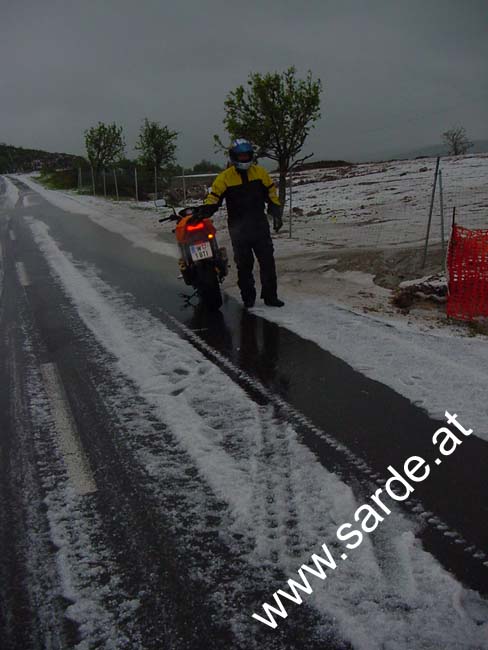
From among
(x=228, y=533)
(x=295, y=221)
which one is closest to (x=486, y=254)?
(x=228, y=533)

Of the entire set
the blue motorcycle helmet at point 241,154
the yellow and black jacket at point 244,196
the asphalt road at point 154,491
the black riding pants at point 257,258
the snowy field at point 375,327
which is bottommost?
the asphalt road at point 154,491

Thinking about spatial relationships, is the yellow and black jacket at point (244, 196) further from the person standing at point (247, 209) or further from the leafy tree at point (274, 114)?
the leafy tree at point (274, 114)

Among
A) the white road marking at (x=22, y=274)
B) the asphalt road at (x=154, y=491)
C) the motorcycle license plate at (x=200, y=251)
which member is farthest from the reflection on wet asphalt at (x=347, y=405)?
the white road marking at (x=22, y=274)

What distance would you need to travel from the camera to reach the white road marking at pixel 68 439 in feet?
10.2

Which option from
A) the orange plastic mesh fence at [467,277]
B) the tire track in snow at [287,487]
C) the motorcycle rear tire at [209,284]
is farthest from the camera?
the motorcycle rear tire at [209,284]

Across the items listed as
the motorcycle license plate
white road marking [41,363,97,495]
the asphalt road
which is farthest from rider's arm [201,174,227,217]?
white road marking [41,363,97,495]

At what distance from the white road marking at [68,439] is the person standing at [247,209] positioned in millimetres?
2791

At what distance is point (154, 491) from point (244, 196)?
430 centimetres

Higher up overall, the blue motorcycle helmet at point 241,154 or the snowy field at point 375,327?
the blue motorcycle helmet at point 241,154

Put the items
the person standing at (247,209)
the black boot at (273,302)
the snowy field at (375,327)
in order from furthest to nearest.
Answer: the black boot at (273,302) < the person standing at (247,209) < the snowy field at (375,327)

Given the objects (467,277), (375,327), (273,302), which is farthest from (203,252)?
(467,277)

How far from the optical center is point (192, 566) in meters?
2.41

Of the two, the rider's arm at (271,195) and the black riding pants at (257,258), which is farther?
the black riding pants at (257,258)

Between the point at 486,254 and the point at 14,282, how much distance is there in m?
7.21
